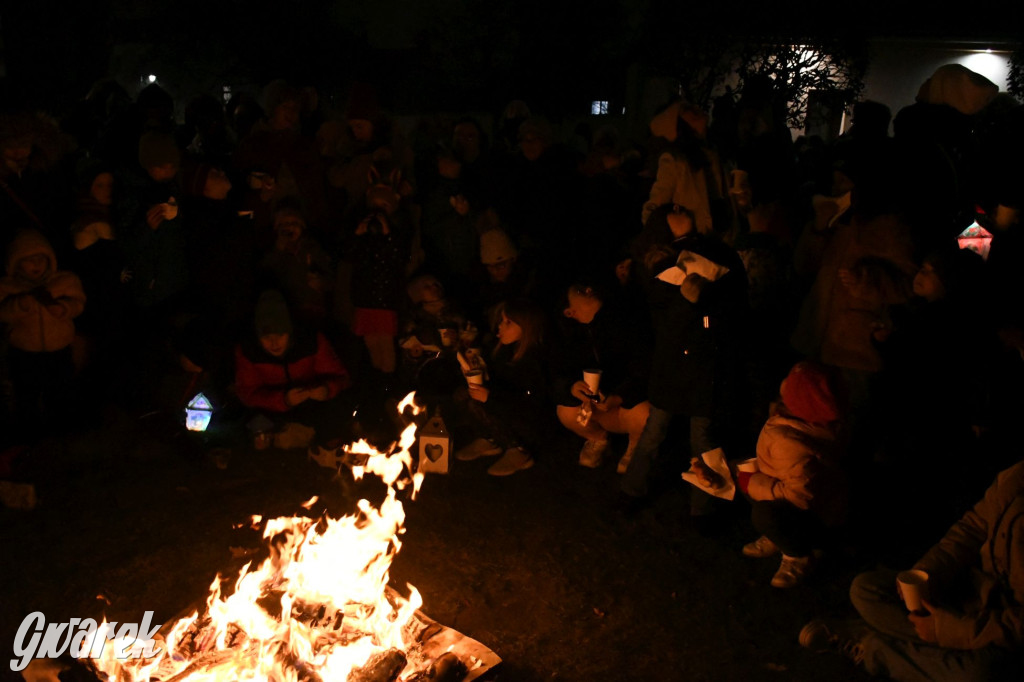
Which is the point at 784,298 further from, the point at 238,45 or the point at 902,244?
the point at 238,45

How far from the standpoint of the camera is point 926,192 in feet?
18.4

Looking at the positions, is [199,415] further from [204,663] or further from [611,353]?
[611,353]

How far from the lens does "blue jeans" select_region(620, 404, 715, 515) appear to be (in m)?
5.21

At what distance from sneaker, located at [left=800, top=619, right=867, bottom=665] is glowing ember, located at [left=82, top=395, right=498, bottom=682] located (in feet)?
5.09

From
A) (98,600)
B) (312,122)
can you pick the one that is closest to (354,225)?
(312,122)

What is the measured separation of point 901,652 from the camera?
151 inches

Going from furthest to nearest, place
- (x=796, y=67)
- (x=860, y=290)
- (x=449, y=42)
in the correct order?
(x=449, y=42) < (x=796, y=67) < (x=860, y=290)

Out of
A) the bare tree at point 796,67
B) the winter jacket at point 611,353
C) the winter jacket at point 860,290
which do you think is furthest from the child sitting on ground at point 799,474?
the bare tree at point 796,67

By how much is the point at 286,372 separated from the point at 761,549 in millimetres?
3575

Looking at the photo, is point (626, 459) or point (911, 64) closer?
point (626, 459)

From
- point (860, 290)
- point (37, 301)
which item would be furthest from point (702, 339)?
point (37, 301)

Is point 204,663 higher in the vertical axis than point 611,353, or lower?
lower

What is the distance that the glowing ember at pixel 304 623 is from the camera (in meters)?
3.65

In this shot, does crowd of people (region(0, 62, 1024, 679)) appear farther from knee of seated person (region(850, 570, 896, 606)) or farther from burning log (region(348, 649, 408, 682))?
burning log (region(348, 649, 408, 682))
